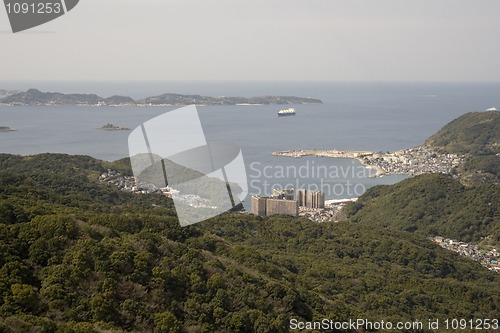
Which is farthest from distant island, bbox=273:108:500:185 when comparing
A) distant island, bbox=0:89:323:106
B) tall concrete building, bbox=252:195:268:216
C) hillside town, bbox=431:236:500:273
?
distant island, bbox=0:89:323:106

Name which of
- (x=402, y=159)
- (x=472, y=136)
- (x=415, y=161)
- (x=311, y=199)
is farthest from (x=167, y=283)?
(x=472, y=136)

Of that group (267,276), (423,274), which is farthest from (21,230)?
(423,274)

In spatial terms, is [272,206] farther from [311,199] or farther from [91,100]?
[91,100]

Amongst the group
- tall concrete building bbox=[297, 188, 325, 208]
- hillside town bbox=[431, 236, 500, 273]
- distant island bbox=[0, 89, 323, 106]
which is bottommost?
hillside town bbox=[431, 236, 500, 273]

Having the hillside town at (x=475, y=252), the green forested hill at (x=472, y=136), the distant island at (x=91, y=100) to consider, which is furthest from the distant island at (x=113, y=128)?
the hillside town at (x=475, y=252)

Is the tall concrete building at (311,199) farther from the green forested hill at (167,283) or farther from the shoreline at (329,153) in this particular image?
the shoreline at (329,153)

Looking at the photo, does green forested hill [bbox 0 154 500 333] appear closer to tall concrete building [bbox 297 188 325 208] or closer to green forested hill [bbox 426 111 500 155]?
tall concrete building [bbox 297 188 325 208]

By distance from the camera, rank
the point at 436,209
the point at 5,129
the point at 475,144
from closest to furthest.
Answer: the point at 436,209 < the point at 475,144 < the point at 5,129
